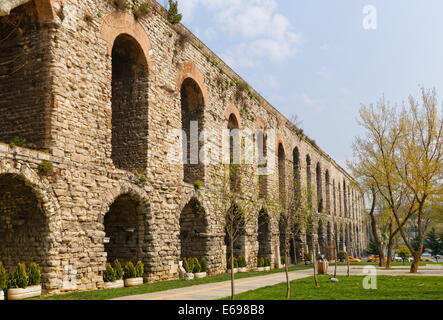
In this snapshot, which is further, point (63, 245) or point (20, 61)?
point (20, 61)

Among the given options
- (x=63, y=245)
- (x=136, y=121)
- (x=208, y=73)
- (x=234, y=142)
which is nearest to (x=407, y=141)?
(x=234, y=142)

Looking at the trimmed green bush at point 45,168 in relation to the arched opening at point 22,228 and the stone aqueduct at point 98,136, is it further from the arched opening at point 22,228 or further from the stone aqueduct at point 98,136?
the arched opening at point 22,228

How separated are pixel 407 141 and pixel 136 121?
11.4m

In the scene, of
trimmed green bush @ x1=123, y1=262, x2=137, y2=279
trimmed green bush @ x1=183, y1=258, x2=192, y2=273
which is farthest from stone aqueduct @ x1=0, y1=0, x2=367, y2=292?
trimmed green bush @ x1=123, y1=262, x2=137, y2=279

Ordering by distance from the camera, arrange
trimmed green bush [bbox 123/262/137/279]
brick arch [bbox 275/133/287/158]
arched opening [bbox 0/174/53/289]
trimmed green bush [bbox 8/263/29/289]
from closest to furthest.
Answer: trimmed green bush [bbox 8/263/29/289] → arched opening [bbox 0/174/53/289] → trimmed green bush [bbox 123/262/137/279] → brick arch [bbox 275/133/287/158]

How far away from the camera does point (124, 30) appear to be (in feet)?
42.8

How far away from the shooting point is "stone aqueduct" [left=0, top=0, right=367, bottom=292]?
10344 mm

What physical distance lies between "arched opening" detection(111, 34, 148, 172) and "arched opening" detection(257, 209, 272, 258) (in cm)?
1056

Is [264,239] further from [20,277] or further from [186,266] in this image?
[20,277]

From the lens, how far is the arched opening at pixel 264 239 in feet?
75.7

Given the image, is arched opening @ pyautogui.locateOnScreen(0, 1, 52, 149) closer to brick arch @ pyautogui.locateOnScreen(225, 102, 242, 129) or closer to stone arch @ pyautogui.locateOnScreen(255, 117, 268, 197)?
brick arch @ pyautogui.locateOnScreen(225, 102, 242, 129)
